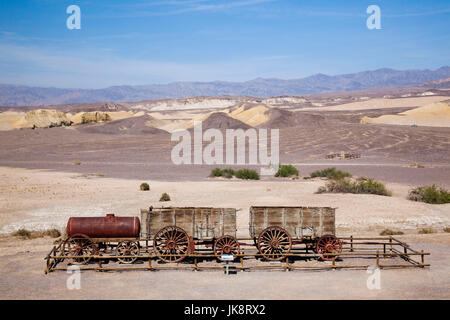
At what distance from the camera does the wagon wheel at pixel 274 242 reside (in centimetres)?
1507

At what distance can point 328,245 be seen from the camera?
15539mm

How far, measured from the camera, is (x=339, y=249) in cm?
1570

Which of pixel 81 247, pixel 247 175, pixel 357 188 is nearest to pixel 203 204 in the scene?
pixel 357 188

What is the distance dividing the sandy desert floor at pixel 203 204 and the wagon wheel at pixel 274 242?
0.96m

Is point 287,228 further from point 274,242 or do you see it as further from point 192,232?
point 192,232

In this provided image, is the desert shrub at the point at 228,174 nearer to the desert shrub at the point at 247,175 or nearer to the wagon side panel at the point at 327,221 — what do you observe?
the desert shrub at the point at 247,175

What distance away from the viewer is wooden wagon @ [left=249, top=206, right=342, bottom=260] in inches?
596

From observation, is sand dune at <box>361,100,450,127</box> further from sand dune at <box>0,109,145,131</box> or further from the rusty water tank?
the rusty water tank

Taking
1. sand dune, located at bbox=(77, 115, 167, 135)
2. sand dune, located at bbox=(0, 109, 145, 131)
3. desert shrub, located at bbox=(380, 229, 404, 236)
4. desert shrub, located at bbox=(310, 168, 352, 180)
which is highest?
sand dune, located at bbox=(0, 109, 145, 131)

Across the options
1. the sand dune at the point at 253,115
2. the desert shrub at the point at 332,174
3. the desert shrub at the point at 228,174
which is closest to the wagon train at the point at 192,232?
the desert shrub at the point at 332,174

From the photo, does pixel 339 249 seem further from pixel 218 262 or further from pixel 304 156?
pixel 304 156

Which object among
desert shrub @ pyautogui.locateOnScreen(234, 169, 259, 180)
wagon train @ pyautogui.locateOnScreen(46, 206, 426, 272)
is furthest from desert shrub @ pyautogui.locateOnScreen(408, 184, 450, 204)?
desert shrub @ pyautogui.locateOnScreen(234, 169, 259, 180)

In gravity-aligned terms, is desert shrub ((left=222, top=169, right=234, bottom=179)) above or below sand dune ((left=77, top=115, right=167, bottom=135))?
below
